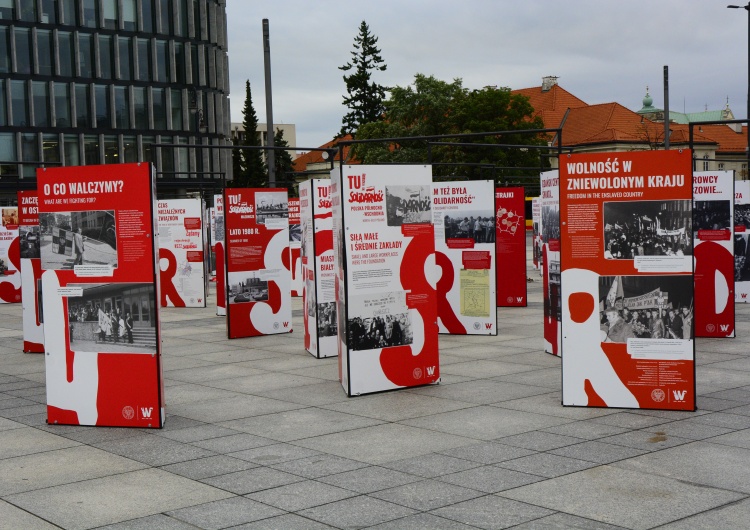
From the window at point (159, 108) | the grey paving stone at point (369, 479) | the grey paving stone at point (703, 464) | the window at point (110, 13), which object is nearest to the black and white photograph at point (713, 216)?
the grey paving stone at point (703, 464)

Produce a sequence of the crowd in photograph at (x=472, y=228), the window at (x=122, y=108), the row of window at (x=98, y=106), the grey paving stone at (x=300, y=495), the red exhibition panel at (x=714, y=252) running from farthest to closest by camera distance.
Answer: the window at (x=122, y=108) → the row of window at (x=98, y=106) → the crowd in photograph at (x=472, y=228) → the red exhibition panel at (x=714, y=252) → the grey paving stone at (x=300, y=495)

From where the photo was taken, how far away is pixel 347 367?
1096 cm

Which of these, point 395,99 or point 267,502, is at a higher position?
point 395,99

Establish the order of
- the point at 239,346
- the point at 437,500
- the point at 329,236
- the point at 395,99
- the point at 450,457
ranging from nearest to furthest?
the point at 437,500
the point at 450,457
the point at 329,236
the point at 239,346
the point at 395,99

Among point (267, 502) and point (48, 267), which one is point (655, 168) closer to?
point (267, 502)

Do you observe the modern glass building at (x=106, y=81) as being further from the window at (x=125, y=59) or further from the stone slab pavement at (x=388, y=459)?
the stone slab pavement at (x=388, y=459)

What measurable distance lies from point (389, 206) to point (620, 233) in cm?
273

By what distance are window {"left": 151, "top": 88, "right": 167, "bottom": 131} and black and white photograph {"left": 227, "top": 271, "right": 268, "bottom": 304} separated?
163ft

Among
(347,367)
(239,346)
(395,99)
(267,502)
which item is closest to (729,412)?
(347,367)

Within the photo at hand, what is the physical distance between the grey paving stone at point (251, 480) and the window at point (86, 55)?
192ft

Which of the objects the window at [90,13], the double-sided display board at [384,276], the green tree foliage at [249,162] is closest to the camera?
the double-sided display board at [384,276]

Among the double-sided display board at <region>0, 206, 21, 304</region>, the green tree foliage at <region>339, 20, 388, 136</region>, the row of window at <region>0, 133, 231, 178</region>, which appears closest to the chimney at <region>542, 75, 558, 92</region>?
Result: the green tree foliage at <region>339, 20, 388, 136</region>

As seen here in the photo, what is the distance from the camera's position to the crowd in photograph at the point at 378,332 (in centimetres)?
1102

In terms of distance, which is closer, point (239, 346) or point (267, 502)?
point (267, 502)
